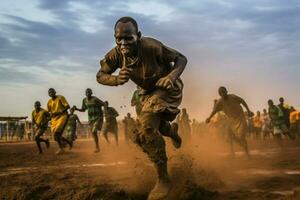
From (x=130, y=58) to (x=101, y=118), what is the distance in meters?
10.6

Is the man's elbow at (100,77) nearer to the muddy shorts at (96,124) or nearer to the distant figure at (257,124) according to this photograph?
the muddy shorts at (96,124)

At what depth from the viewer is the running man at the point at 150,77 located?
483cm

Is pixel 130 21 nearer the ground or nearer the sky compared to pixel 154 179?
nearer the sky

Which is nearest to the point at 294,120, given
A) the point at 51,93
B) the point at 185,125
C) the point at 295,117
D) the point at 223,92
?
the point at 295,117

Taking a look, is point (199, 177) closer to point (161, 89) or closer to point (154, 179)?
point (154, 179)

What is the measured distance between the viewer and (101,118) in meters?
15.5

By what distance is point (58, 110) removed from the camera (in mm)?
14250

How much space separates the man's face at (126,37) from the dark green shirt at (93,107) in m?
10.5

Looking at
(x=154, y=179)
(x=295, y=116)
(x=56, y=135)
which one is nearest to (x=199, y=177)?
(x=154, y=179)

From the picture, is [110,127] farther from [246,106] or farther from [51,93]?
[246,106]

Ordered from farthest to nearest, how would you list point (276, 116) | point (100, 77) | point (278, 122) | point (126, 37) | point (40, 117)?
point (276, 116) → point (278, 122) → point (40, 117) → point (100, 77) → point (126, 37)

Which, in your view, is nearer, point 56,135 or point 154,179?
point 154,179

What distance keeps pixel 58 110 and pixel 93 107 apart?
1.44 metres

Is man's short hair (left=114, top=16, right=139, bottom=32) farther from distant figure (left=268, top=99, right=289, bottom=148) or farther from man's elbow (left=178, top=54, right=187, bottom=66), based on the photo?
distant figure (left=268, top=99, right=289, bottom=148)
